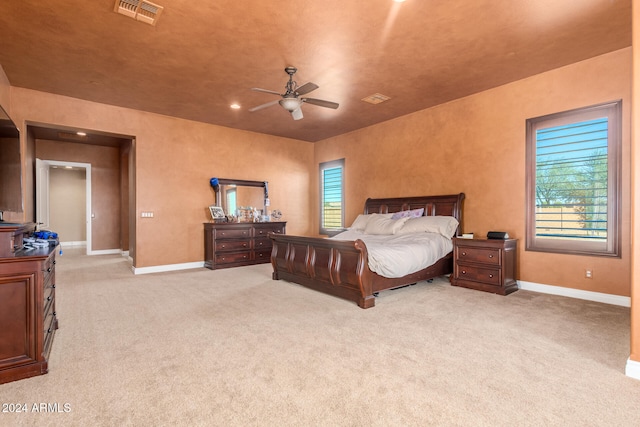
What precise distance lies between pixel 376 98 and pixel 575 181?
297 cm

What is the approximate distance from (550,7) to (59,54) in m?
5.21

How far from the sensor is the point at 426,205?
548 centimetres

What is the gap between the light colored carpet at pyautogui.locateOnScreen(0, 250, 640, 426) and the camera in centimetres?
172

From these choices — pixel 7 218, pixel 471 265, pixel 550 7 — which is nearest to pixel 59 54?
pixel 7 218

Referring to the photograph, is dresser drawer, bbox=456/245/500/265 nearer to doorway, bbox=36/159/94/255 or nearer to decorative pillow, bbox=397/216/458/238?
decorative pillow, bbox=397/216/458/238

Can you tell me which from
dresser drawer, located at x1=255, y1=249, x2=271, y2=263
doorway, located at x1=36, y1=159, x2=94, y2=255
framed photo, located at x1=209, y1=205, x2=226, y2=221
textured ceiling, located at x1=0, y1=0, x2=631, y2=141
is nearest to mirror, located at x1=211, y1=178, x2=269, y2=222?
framed photo, located at x1=209, y1=205, x2=226, y2=221

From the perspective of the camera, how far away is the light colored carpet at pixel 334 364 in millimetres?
1720

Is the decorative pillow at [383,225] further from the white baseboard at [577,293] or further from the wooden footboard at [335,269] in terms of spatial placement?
the white baseboard at [577,293]

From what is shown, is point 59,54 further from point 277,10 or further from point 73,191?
point 73,191

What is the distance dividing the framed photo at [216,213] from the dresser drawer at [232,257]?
790mm

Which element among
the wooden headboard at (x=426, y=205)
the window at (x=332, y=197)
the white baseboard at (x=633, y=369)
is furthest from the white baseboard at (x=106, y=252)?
the white baseboard at (x=633, y=369)

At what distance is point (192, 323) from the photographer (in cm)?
313

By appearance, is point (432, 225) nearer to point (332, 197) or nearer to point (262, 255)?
point (332, 197)

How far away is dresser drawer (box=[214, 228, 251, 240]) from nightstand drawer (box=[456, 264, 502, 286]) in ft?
13.1
